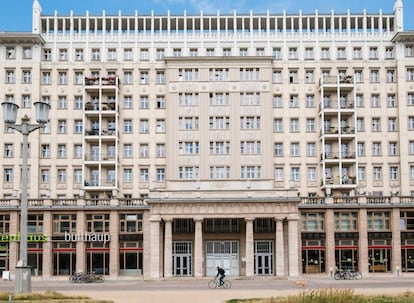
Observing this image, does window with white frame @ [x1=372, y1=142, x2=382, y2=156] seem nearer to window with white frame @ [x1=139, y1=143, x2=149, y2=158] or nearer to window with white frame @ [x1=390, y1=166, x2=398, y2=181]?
window with white frame @ [x1=390, y1=166, x2=398, y2=181]

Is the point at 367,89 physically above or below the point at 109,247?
above

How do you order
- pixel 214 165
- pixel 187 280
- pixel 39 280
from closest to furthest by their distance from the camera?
1. pixel 187 280
2. pixel 39 280
3. pixel 214 165

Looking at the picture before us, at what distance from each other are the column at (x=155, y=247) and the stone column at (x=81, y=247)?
9.15 meters

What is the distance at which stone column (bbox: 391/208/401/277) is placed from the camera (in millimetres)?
69812

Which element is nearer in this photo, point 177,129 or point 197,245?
point 197,245

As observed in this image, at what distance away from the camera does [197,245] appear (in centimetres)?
6431

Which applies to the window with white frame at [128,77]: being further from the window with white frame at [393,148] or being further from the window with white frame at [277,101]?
the window with white frame at [393,148]

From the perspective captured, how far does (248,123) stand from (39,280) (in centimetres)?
3074

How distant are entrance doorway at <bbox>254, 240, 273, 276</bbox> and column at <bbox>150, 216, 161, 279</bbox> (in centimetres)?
1140

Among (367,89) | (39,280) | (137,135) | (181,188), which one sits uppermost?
(367,89)

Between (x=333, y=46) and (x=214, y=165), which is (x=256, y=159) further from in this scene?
(x=333, y=46)

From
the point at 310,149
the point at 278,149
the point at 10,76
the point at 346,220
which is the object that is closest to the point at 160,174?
the point at 278,149

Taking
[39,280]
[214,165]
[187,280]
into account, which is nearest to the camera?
[187,280]

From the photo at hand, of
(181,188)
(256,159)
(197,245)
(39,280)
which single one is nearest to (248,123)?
(256,159)
